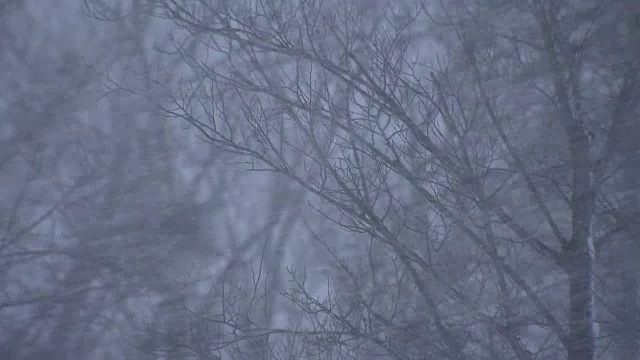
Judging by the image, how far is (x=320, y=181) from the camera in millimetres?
2346

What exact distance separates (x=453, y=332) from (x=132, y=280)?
1231 mm

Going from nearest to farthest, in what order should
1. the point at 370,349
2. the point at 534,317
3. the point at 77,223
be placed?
the point at 534,317 → the point at 370,349 → the point at 77,223

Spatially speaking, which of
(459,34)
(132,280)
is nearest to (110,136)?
(132,280)

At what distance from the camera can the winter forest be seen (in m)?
2.16

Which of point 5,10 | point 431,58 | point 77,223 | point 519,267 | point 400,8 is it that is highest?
point 5,10

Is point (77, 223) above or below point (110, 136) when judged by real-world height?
below

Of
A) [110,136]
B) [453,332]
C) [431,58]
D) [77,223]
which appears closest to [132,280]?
[77,223]

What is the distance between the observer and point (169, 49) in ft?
8.48

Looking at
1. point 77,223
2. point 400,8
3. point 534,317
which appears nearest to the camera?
point 534,317

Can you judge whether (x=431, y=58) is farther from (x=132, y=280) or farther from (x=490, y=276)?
(x=132, y=280)

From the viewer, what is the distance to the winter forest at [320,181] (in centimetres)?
216

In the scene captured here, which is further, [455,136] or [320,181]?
[320,181]

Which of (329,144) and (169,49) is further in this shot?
(169,49)

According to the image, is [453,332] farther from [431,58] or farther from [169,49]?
[169,49]
